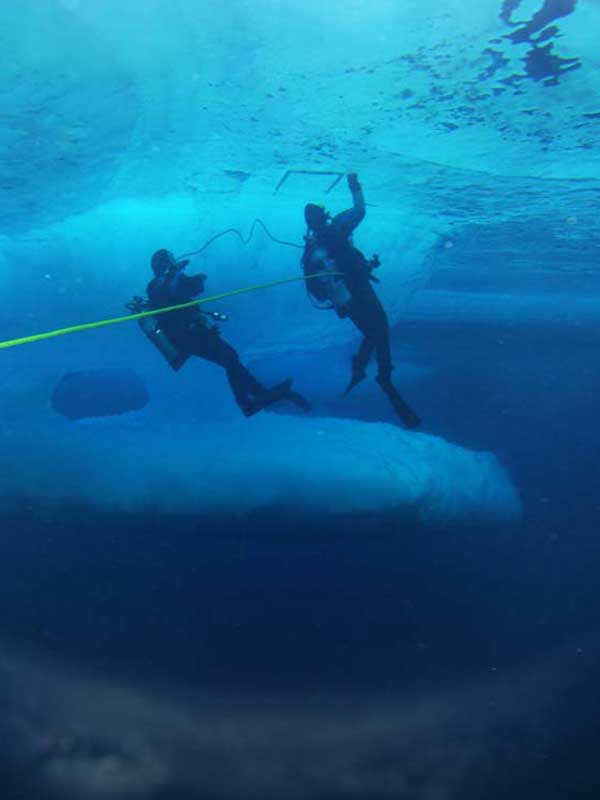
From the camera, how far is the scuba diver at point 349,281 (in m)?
6.77

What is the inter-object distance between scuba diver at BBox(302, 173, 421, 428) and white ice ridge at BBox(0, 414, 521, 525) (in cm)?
266

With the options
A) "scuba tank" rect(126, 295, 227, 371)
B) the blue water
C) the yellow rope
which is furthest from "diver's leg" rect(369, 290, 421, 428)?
the blue water

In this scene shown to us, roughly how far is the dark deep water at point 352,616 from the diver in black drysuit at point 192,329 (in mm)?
2364

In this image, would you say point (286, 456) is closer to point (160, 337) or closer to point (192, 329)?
point (192, 329)

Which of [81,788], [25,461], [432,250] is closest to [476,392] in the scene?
[432,250]

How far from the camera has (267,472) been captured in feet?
31.8

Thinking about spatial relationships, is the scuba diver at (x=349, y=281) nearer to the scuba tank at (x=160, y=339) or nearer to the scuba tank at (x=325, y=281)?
the scuba tank at (x=325, y=281)

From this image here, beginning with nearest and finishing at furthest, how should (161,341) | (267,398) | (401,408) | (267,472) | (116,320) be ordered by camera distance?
(116,320) → (401,408) → (161,341) → (267,398) → (267,472)

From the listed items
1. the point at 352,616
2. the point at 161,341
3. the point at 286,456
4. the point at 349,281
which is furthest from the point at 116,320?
the point at 286,456

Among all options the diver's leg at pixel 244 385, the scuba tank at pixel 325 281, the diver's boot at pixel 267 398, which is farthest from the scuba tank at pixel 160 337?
the scuba tank at pixel 325 281

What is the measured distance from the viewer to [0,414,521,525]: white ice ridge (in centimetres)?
900

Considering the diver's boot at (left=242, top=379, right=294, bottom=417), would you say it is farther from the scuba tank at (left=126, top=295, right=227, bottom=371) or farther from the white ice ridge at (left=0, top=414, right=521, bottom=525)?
the white ice ridge at (left=0, top=414, right=521, bottom=525)

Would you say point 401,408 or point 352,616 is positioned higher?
point 401,408

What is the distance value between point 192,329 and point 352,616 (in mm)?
4257
